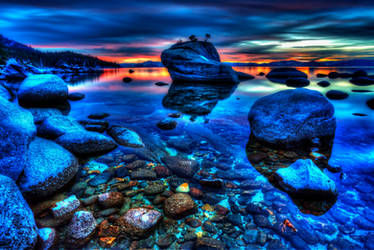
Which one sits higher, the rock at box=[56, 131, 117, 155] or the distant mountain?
the distant mountain

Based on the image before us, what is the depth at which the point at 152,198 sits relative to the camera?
3.17 m

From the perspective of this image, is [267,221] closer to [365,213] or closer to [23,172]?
[365,213]

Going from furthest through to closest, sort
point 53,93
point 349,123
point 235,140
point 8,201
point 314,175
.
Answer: point 53,93 → point 349,123 → point 235,140 → point 314,175 → point 8,201

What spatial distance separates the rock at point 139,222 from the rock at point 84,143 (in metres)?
2.43

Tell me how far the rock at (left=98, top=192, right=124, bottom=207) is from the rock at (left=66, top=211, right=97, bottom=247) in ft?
1.08

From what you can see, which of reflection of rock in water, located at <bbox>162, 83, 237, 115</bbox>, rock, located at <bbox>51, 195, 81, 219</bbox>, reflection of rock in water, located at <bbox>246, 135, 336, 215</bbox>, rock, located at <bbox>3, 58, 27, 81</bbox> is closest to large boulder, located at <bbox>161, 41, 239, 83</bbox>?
reflection of rock in water, located at <bbox>162, 83, 237, 115</bbox>

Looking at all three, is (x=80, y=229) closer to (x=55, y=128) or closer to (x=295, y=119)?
(x=55, y=128)

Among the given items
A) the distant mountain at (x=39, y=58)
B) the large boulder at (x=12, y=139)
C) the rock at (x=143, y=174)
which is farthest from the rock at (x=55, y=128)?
the distant mountain at (x=39, y=58)

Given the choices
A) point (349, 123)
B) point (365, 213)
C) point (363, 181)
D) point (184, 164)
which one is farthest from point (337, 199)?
point (349, 123)

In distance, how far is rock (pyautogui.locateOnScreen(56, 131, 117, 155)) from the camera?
4.40 meters

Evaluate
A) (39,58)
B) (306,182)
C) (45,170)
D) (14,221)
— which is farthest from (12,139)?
(39,58)

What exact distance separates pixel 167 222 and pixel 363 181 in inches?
146

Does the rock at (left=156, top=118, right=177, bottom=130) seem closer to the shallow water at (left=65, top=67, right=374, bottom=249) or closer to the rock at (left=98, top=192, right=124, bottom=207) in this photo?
the shallow water at (left=65, top=67, right=374, bottom=249)

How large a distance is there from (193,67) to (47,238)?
22.6 m
